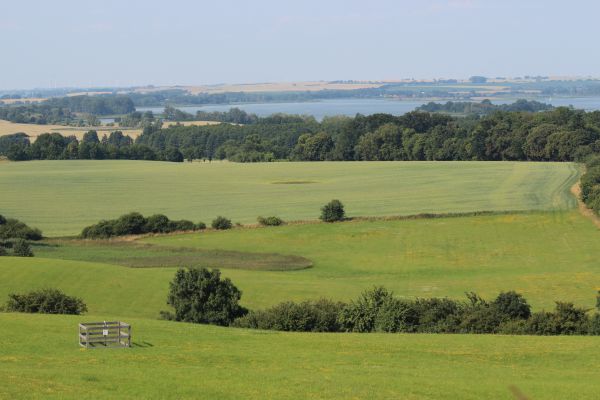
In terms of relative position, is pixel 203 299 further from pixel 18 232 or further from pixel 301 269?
pixel 18 232

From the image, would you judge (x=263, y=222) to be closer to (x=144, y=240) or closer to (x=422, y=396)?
(x=144, y=240)

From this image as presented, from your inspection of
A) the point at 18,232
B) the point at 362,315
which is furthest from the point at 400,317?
the point at 18,232

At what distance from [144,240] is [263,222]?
1098 centimetres

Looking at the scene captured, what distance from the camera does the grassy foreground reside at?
2233cm

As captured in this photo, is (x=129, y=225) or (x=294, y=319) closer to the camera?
(x=294, y=319)

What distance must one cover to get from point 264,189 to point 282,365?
8412 cm

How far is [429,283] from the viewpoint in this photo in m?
55.7

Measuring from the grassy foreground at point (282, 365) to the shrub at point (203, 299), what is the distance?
226 inches

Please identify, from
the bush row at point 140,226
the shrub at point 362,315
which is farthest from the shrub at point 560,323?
the bush row at point 140,226

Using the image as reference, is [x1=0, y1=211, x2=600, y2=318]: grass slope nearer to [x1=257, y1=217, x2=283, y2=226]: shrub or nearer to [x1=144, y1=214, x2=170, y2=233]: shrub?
[x1=257, y1=217, x2=283, y2=226]: shrub

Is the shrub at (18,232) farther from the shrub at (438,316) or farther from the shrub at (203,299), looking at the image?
the shrub at (438,316)

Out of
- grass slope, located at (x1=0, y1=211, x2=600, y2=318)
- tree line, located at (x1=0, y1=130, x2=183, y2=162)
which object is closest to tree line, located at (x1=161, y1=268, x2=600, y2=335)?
grass slope, located at (x1=0, y1=211, x2=600, y2=318)

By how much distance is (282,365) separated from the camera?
1065 inches

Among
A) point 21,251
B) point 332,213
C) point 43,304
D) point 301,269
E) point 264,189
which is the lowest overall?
point 264,189
